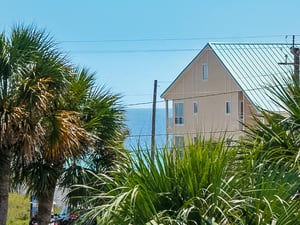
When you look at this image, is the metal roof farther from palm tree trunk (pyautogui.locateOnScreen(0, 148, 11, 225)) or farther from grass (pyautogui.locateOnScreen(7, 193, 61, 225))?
palm tree trunk (pyautogui.locateOnScreen(0, 148, 11, 225))

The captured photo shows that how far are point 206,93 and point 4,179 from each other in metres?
22.7

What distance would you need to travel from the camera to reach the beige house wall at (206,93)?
96.9 feet

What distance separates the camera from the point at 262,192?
381cm

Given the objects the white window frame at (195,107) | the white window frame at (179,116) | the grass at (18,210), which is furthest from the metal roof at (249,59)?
the grass at (18,210)

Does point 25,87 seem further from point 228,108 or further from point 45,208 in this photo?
point 228,108

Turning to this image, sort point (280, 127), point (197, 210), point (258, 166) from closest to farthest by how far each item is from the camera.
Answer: point (197, 210), point (258, 166), point (280, 127)

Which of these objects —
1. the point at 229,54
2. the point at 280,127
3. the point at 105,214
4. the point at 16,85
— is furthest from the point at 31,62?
the point at 229,54

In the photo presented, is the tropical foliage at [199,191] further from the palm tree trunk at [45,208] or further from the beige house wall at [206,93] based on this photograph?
the beige house wall at [206,93]

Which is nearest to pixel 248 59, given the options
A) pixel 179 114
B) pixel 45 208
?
pixel 179 114

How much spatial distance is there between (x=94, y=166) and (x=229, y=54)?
67.4 feet

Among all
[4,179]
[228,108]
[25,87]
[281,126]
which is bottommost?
[4,179]

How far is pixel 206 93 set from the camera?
31516 millimetres

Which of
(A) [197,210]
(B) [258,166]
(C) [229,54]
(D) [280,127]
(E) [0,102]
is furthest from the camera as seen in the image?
(C) [229,54]

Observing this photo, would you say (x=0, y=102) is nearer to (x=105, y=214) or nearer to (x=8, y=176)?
(x=8, y=176)
